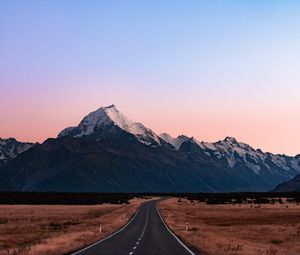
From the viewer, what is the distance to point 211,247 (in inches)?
1388

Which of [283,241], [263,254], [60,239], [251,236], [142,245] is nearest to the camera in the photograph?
[263,254]

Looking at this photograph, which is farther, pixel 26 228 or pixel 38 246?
pixel 26 228

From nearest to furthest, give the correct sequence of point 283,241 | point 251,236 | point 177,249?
1. point 177,249
2. point 283,241
3. point 251,236

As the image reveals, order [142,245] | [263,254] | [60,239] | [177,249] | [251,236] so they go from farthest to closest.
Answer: [251,236] → [60,239] → [142,245] → [177,249] → [263,254]

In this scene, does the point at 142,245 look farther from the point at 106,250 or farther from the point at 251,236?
the point at 251,236

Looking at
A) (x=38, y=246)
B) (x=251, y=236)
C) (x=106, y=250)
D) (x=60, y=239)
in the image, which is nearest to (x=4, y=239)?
(x=60, y=239)

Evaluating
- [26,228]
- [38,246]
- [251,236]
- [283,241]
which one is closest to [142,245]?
[38,246]

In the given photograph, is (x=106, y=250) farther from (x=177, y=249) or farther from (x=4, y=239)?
(x=4, y=239)

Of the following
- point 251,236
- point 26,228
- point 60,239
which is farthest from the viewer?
point 26,228

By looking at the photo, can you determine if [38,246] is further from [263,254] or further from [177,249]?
[263,254]

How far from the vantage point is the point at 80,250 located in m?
33.2

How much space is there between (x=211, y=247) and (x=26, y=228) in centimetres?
2855

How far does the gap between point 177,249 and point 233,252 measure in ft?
11.5

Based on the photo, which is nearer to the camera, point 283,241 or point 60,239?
point 60,239
